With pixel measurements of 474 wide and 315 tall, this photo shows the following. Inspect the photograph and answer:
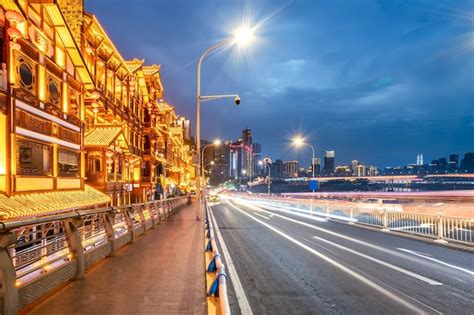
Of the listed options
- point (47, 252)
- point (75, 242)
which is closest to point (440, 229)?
point (75, 242)

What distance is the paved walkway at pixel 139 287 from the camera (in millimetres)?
5898

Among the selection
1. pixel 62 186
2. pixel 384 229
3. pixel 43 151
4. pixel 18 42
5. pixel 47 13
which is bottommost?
pixel 384 229

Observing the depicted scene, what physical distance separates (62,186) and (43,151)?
260 cm

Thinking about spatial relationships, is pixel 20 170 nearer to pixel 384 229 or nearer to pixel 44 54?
pixel 44 54

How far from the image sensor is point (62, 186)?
57.9 ft

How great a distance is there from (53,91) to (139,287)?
1309 centimetres

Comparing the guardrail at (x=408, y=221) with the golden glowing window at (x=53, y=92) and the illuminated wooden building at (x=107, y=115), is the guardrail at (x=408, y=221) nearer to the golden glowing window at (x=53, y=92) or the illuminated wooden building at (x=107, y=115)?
the illuminated wooden building at (x=107, y=115)

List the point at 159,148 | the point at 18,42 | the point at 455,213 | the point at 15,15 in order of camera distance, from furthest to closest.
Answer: the point at 159,148 < the point at 455,213 < the point at 18,42 < the point at 15,15

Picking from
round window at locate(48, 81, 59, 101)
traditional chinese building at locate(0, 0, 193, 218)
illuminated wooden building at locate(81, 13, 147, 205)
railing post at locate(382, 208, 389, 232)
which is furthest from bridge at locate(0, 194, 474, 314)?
illuminated wooden building at locate(81, 13, 147, 205)

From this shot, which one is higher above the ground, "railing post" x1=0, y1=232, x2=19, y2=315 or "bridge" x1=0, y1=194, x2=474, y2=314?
"railing post" x1=0, y1=232, x2=19, y2=315

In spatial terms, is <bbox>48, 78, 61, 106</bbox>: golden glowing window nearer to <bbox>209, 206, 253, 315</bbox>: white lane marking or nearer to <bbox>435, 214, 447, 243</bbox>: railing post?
<bbox>209, 206, 253, 315</bbox>: white lane marking

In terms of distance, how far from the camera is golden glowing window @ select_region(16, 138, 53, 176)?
545 inches

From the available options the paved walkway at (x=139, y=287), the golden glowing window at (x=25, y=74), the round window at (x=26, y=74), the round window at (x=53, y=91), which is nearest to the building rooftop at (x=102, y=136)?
the round window at (x=53, y=91)

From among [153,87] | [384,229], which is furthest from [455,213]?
[153,87]
